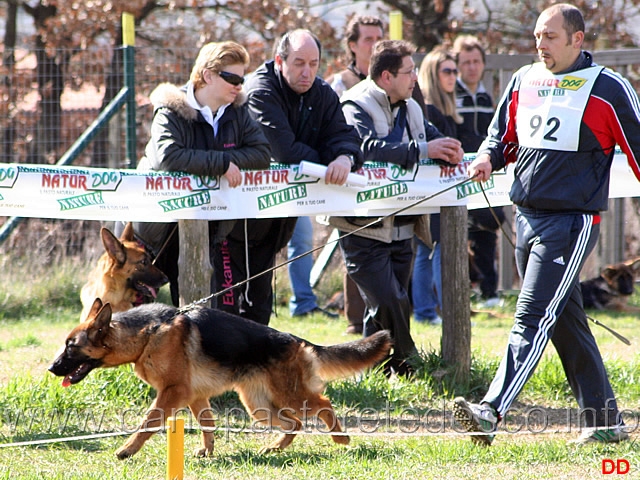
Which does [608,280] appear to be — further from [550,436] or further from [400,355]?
[550,436]

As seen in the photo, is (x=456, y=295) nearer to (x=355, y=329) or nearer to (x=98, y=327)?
(x=355, y=329)

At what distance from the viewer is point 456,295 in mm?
6051

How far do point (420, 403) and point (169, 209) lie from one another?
2.07m

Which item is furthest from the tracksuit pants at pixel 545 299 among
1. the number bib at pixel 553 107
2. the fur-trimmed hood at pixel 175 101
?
the fur-trimmed hood at pixel 175 101

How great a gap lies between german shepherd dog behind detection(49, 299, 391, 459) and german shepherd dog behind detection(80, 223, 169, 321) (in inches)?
30.4

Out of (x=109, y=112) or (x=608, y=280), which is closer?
(x=109, y=112)

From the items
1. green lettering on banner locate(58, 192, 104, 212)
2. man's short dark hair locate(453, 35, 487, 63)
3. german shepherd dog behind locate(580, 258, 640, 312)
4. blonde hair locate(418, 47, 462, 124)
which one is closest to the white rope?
green lettering on banner locate(58, 192, 104, 212)

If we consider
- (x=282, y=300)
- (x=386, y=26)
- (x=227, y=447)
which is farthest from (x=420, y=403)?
(x=386, y=26)

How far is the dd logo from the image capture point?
13.7 feet

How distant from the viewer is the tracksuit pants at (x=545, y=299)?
4.62m

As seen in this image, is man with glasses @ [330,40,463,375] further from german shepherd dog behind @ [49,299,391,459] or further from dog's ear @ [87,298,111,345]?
dog's ear @ [87,298,111,345]

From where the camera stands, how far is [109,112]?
8695 mm

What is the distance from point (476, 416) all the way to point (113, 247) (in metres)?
2.48

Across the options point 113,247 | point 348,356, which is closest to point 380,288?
point 348,356
